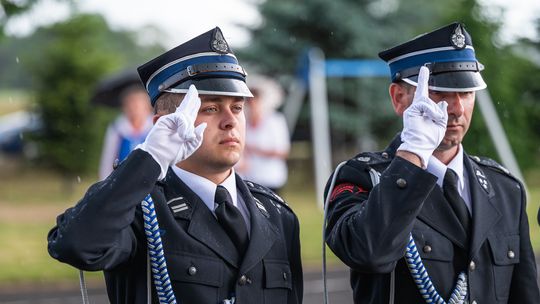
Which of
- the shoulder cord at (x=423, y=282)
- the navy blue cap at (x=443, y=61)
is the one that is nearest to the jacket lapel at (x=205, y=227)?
the shoulder cord at (x=423, y=282)

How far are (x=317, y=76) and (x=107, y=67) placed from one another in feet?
27.7

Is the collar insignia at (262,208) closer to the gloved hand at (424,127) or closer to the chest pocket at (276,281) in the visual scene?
the chest pocket at (276,281)

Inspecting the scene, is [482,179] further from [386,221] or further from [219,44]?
[219,44]

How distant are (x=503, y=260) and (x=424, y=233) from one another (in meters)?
0.34

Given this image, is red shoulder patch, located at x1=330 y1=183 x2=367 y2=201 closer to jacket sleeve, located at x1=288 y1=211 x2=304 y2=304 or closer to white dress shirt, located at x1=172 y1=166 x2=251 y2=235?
jacket sleeve, located at x1=288 y1=211 x2=304 y2=304

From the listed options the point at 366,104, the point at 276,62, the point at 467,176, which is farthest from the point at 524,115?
the point at 467,176

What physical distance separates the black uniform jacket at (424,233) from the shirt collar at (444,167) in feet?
0.14

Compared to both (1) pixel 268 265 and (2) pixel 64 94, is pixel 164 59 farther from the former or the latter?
(2) pixel 64 94

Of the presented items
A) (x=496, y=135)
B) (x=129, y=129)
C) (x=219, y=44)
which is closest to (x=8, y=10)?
(x=129, y=129)

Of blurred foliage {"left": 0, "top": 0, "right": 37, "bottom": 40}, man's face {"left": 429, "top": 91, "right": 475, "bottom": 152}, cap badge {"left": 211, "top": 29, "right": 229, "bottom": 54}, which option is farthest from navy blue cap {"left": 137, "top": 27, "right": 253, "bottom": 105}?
blurred foliage {"left": 0, "top": 0, "right": 37, "bottom": 40}

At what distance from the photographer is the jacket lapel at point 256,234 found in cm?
325

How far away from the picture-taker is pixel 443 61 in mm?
3486

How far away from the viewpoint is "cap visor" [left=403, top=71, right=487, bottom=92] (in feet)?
11.2

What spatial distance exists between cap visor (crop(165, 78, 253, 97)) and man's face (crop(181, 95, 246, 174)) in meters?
0.03
